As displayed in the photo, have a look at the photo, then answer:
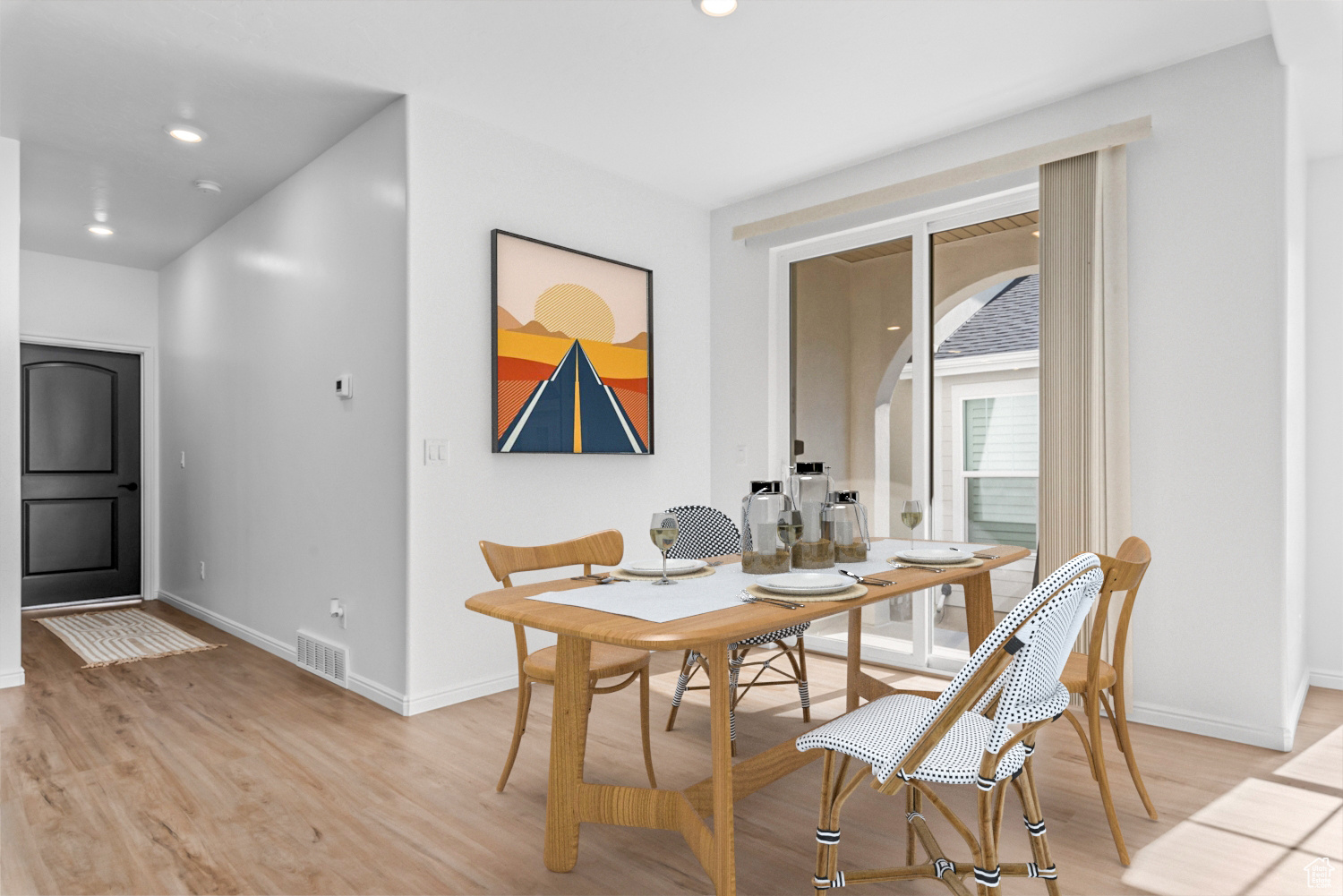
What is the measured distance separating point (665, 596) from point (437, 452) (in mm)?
1970

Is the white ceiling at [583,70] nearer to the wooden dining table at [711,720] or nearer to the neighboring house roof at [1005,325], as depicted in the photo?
the neighboring house roof at [1005,325]

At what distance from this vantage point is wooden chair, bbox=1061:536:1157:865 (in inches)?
81.4

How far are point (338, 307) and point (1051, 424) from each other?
343 centimetres

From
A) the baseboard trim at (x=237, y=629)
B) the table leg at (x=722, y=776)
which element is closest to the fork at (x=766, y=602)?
the table leg at (x=722, y=776)

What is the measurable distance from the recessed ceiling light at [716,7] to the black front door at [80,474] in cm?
576

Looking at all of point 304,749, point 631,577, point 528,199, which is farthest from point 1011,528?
point 304,749

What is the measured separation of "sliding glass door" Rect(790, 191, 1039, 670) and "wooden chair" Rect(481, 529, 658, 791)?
200 cm

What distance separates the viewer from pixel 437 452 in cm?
350

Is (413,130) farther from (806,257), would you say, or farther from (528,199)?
(806,257)

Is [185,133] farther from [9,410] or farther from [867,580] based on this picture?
[867,580]

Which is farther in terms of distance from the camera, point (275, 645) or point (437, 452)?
point (275, 645)

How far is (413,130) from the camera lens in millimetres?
3432

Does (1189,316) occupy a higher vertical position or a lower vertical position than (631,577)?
higher

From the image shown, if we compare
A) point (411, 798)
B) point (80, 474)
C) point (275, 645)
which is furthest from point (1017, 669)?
point (80, 474)
